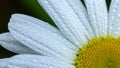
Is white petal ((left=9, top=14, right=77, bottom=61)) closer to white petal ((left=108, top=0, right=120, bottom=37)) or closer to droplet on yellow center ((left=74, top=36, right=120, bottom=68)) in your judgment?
droplet on yellow center ((left=74, top=36, right=120, bottom=68))

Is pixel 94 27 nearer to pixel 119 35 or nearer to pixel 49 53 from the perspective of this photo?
pixel 119 35

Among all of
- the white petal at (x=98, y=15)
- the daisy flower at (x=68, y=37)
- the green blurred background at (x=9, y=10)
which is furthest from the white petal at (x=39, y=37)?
the green blurred background at (x=9, y=10)

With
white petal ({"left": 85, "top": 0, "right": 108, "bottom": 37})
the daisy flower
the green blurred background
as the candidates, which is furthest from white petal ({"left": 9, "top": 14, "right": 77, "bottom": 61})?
the green blurred background

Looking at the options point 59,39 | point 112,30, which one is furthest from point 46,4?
point 112,30

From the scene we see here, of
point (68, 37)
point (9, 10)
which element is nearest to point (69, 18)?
point (68, 37)

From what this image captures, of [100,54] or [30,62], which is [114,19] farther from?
[30,62]

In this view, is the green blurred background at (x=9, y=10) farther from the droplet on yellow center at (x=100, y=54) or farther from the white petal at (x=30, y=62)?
the white petal at (x=30, y=62)
